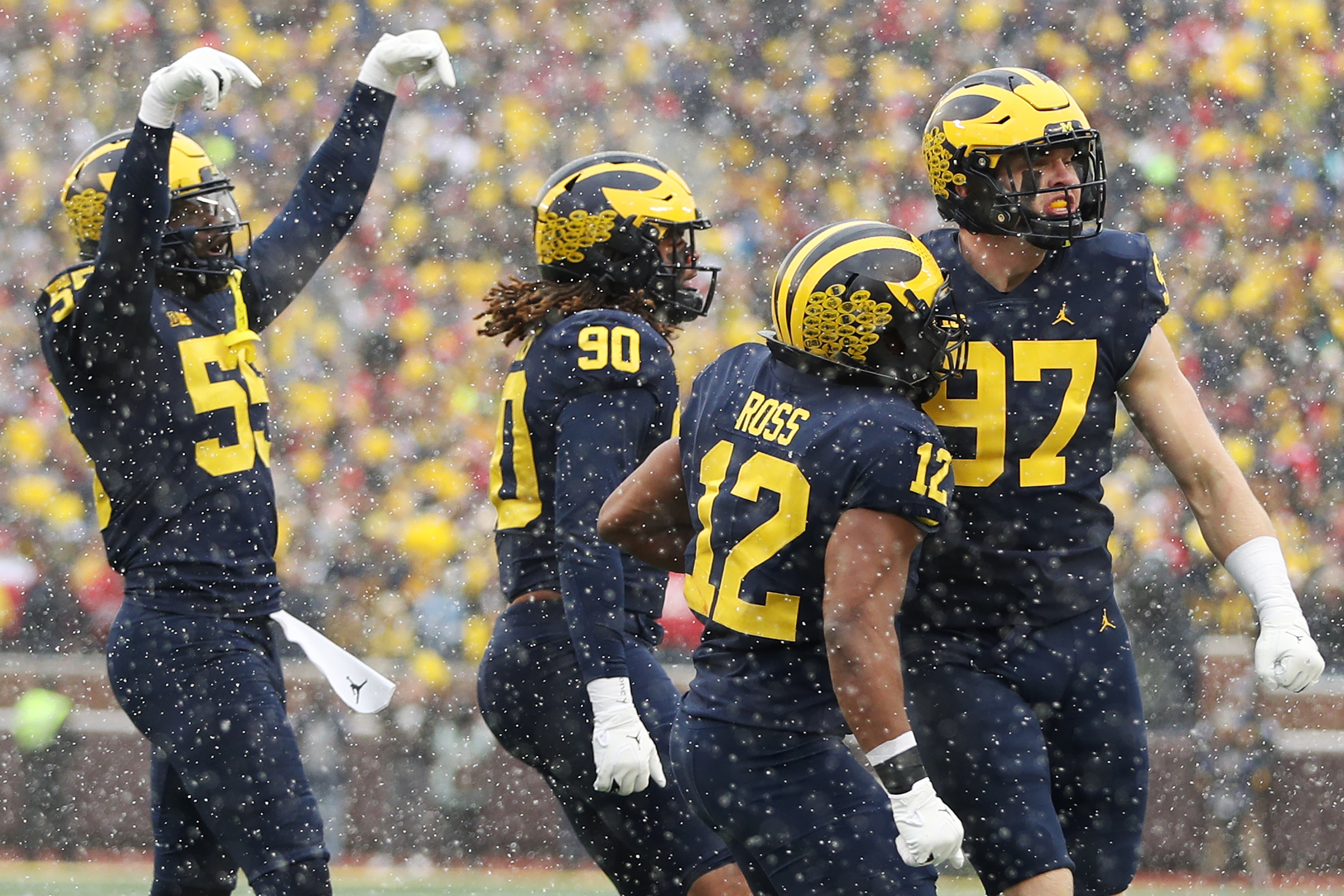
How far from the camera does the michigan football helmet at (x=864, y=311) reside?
8.72 ft

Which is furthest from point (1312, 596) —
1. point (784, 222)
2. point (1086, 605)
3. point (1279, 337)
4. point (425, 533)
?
point (1086, 605)

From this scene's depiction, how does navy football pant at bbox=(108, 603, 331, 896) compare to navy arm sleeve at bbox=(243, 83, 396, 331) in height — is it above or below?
below

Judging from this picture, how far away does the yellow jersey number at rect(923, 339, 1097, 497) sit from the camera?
2996 millimetres

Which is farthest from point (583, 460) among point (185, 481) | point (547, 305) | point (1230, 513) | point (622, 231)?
point (1230, 513)

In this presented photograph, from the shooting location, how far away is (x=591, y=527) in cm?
319

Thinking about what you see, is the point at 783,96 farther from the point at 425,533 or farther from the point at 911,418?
the point at 911,418

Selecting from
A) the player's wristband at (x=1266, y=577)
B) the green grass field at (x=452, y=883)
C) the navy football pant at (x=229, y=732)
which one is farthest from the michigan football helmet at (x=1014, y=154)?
the green grass field at (x=452, y=883)

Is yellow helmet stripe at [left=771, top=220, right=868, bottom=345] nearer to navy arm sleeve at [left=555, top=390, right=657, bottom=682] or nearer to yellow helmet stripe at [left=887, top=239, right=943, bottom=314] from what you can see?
yellow helmet stripe at [left=887, top=239, right=943, bottom=314]

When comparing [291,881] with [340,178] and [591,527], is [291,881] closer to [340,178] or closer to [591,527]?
[591,527]

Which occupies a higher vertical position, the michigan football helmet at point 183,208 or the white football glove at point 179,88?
the white football glove at point 179,88

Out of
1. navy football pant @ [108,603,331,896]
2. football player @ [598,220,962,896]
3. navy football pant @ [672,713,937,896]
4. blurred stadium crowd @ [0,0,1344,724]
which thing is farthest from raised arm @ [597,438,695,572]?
blurred stadium crowd @ [0,0,1344,724]

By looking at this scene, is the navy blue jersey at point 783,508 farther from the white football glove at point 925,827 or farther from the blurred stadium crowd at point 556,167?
the blurred stadium crowd at point 556,167

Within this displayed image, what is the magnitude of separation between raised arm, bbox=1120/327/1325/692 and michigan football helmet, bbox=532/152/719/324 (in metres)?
1.08

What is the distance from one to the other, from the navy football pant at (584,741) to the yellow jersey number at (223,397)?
67 cm
